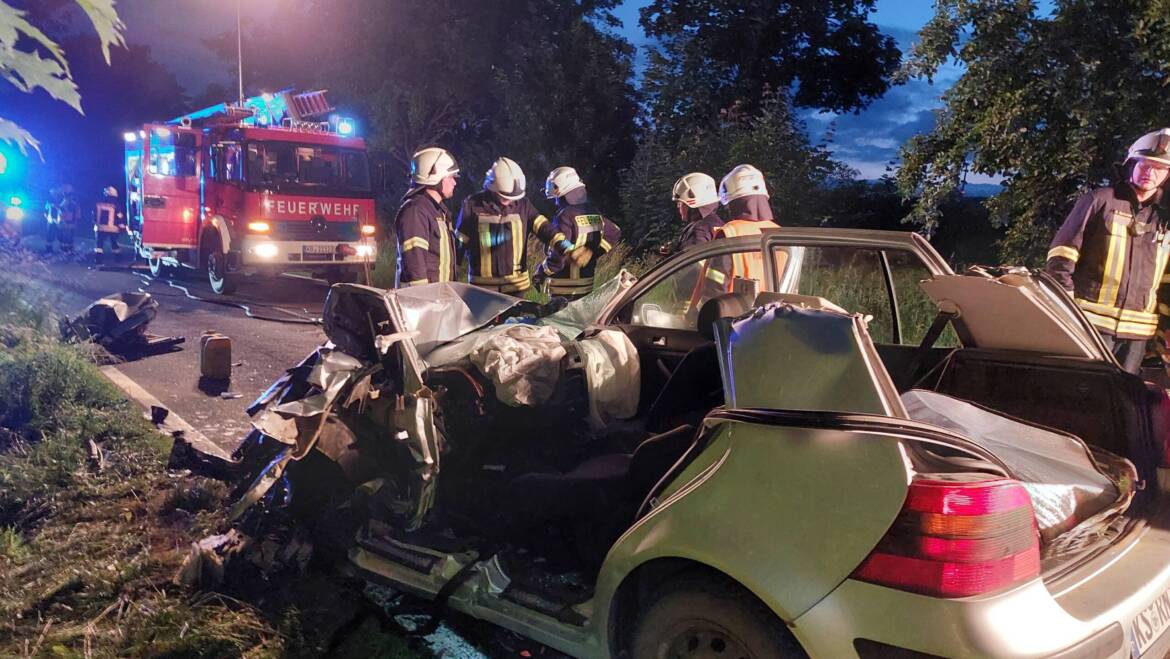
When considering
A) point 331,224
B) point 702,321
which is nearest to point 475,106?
point 331,224

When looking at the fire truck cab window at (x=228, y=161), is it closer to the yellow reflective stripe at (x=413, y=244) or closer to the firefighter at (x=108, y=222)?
the firefighter at (x=108, y=222)

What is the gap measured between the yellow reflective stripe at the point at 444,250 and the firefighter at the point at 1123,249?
152 inches

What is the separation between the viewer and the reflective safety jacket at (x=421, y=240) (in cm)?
549

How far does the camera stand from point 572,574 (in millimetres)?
2699

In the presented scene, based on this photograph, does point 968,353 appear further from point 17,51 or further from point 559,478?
point 17,51

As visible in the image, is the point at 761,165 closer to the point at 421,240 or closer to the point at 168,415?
the point at 421,240

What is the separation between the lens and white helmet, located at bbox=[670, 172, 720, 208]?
617cm

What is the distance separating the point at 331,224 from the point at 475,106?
995 cm

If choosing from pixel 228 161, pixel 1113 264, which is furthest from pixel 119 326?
pixel 1113 264

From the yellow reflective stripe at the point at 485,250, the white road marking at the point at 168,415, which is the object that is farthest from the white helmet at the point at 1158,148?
the white road marking at the point at 168,415

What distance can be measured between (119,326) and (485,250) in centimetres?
375

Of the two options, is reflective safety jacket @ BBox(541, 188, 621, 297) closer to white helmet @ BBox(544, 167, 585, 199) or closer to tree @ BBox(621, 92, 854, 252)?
white helmet @ BBox(544, 167, 585, 199)

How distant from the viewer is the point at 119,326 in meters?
7.37

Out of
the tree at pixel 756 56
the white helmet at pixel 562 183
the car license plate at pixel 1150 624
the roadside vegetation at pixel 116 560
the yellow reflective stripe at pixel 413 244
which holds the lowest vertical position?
the roadside vegetation at pixel 116 560
